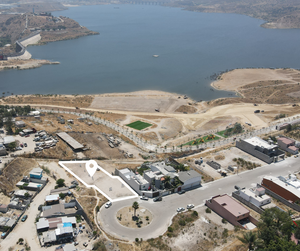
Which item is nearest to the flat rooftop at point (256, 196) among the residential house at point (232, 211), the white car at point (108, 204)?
the residential house at point (232, 211)

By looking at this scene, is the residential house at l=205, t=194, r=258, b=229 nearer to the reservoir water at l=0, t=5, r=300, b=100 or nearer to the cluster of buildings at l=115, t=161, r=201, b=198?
the cluster of buildings at l=115, t=161, r=201, b=198

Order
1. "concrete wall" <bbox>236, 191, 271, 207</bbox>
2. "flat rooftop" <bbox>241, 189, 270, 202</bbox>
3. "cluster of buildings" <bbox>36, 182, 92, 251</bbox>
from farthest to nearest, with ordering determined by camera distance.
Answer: "flat rooftop" <bbox>241, 189, 270, 202</bbox> < "concrete wall" <bbox>236, 191, 271, 207</bbox> < "cluster of buildings" <bbox>36, 182, 92, 251</bbox>

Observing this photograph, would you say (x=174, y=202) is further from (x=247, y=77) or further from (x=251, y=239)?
(x=247, y=77)

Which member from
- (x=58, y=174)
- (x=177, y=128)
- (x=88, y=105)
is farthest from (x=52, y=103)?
(x=58, y=174)

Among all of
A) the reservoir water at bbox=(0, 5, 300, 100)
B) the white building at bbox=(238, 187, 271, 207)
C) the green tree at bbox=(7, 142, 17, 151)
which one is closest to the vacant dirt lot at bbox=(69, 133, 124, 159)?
the green tree at bbox=(7, 142, 17, 151)

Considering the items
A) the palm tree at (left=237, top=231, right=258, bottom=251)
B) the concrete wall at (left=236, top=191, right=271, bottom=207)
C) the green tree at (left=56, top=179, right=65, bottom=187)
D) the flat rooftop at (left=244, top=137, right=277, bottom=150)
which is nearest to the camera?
the palm tree at (left=237, top=231, right=258, bottom=251)

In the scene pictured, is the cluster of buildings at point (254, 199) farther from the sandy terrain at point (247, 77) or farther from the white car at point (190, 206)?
the sandy terrain at point (247, 77)

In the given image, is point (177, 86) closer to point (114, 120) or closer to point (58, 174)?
point (114, 120)

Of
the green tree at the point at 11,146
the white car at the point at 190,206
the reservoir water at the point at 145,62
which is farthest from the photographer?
the reservoir water at the point at 145,62
